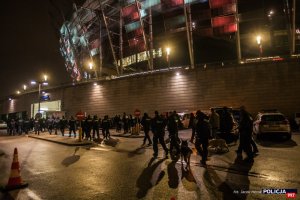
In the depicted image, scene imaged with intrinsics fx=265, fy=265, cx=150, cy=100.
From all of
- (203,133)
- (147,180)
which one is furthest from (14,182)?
(203,133)

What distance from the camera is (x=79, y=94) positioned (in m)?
40.4

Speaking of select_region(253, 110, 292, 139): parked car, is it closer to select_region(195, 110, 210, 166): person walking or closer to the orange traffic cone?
select_region(195, 110, 210, 166): person walking

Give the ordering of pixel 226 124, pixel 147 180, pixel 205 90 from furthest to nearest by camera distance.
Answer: pixel 205 90, pixel 226 124, pixel 147 180

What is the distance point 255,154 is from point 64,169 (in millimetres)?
6968

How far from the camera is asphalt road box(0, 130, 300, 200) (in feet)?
18.9

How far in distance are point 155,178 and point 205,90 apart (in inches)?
879

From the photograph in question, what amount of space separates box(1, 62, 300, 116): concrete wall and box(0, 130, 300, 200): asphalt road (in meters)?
16.7

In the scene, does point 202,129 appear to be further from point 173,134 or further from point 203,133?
point 173,134

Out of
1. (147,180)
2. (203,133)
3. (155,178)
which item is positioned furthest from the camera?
(203,133)

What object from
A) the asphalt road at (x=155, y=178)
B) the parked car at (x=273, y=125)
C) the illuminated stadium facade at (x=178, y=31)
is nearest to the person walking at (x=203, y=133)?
the asphalt road at (x=155, y=178)

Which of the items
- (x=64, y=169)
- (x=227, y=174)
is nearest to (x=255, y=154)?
(x=227, y=174)

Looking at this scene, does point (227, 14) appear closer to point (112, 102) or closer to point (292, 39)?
point (292, 39)

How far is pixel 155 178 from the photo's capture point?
709 cm

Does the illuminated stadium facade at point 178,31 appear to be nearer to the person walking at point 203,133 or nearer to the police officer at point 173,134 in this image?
the police officer at point 173,134
